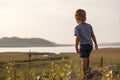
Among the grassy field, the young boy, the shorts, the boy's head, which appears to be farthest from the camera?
the grassy field

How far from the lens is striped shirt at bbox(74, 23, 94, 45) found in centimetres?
1223

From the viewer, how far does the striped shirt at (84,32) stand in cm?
1223

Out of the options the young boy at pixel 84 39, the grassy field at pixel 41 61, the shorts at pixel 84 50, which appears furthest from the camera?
the grassy field at pixel 41 61

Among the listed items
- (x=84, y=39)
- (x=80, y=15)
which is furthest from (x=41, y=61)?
(x=80, y=15)

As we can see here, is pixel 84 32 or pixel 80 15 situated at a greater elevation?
pixel 80 15

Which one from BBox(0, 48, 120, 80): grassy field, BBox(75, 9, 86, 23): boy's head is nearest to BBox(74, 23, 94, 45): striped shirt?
BBox(75, 9, 86, 23): boy's head

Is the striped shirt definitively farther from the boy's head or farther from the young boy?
the boy's head

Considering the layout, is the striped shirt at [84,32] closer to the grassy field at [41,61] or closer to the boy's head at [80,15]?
the boy's head at [80,15]

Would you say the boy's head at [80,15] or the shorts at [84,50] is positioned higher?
the boy's head at [80,15]

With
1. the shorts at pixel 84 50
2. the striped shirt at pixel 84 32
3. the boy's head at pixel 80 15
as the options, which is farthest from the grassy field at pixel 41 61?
the boy's head at pixel 80 15

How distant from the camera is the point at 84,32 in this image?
12305 millimetres

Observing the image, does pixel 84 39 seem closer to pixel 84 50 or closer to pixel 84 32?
pixel 84 32

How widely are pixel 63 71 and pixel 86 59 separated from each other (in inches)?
94.0

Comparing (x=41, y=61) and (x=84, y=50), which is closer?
(x=84, y=50)
